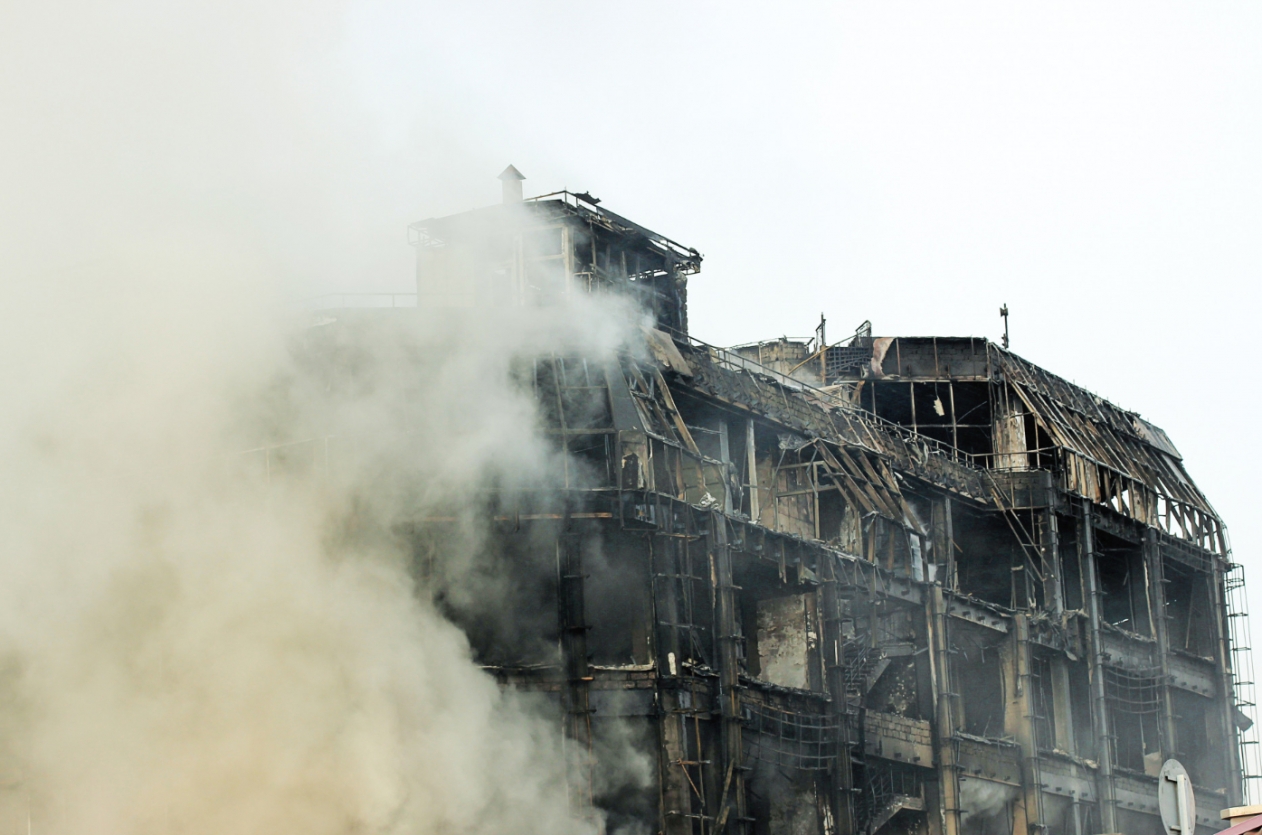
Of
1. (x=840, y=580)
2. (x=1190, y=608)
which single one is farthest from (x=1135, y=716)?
(x=840, y=580)

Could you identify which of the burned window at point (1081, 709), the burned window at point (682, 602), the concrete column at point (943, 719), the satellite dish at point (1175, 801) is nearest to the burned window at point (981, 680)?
the concrete column at point (943, 719)

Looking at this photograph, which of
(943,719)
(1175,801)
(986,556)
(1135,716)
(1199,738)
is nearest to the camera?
(1175,801)

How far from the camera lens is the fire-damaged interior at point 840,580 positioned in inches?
1419

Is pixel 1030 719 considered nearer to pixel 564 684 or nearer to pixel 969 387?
pixel 969 387

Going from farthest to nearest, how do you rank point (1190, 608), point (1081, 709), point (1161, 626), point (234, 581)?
point (1190, 608) < point (1161, 626) < point (1081, 709) < point (234, 581)

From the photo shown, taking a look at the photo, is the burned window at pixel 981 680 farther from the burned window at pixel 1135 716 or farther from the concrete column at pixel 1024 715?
the burned window at pixel 1135 716

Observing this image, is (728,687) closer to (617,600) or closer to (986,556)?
(617,600)

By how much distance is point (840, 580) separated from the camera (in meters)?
42.3

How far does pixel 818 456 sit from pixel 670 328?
548cm

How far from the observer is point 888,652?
46.0 m

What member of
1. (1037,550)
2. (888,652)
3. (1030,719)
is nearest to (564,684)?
(888,652)

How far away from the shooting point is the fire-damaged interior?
118 ft

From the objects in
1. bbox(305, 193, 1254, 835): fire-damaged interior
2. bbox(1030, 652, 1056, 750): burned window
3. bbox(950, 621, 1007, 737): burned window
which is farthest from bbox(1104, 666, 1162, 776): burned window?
bbox(950, 621, 1007, 737): burned window

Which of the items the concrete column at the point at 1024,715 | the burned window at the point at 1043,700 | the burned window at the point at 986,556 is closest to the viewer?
the concrete column at the point at 1024,715
